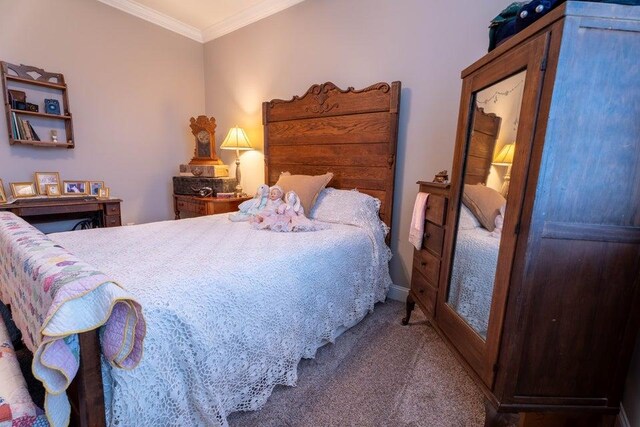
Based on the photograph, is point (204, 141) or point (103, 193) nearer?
point (103, 193)

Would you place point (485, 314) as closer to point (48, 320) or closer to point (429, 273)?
point (429, 273)

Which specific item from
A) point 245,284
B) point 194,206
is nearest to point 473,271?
point 245,284

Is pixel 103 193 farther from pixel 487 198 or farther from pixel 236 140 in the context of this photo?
pixel 487 198

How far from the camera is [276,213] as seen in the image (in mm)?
2107

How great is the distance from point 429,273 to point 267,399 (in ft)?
3.63

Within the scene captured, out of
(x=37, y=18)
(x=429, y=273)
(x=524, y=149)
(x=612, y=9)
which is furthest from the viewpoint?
(x=37, y=18)

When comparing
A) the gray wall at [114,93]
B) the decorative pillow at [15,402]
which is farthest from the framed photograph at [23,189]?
the decorative pillow at [15,402]

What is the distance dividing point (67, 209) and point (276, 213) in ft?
6.36

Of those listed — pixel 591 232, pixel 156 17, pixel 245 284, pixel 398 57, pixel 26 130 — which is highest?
pixel 156 17

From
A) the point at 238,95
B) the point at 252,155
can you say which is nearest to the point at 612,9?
the point at 252,155

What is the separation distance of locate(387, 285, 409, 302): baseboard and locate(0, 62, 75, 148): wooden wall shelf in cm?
329

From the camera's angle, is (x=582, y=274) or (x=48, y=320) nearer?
(x=48, y=320)

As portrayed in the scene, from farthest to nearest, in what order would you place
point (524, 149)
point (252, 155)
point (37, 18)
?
point (252, 155) → point (37, 18) → point (524, 149)

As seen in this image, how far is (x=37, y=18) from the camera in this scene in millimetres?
2436
